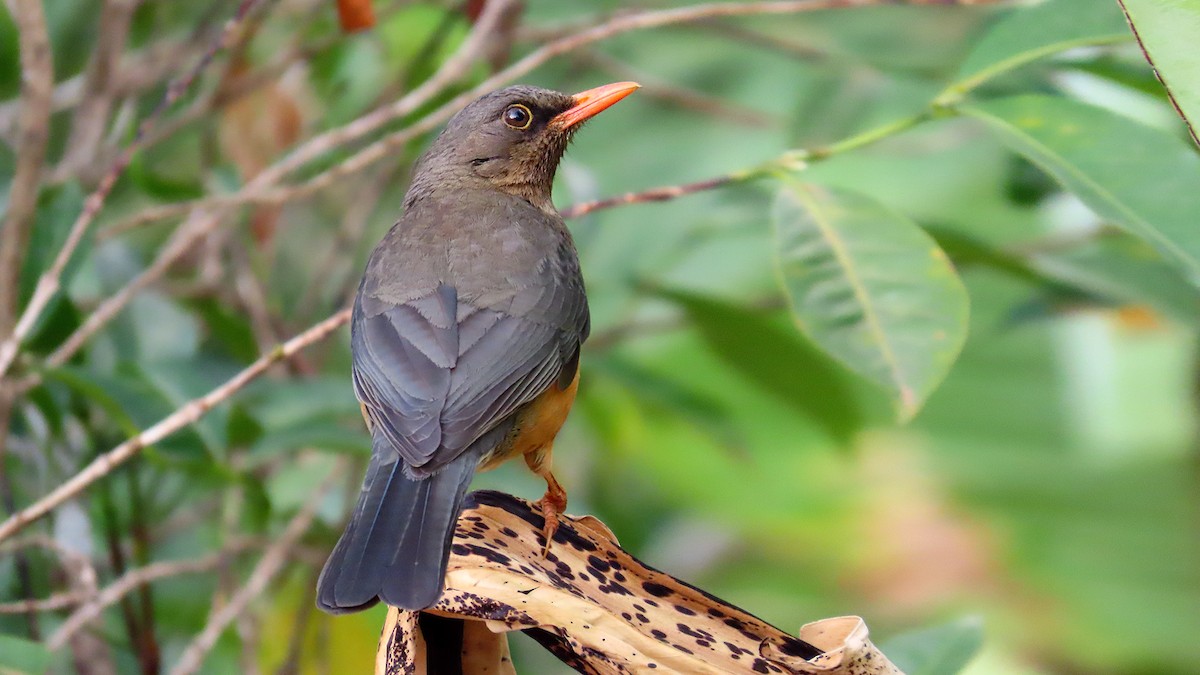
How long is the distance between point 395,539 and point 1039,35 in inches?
59.0

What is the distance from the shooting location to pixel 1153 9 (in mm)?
1771

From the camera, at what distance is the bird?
80.4 inches

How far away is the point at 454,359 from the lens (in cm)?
253

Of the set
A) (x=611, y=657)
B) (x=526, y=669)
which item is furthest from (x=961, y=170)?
(x=611, y=657)

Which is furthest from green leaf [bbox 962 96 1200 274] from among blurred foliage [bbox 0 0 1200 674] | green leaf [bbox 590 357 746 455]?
green leaf [bbox 590 357 746 455]

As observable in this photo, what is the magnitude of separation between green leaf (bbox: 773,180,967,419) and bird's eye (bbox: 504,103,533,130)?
955 mm

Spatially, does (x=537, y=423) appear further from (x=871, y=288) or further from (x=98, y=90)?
(x=98, y=90)

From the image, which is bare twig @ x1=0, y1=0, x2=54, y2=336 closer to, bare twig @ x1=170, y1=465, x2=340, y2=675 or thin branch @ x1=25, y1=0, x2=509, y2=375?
thin branch @ x1=25, y1=0, x2=509, y2=375

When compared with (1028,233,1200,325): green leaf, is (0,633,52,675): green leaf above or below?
below

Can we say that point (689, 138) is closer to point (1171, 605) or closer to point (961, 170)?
point (961, 170)

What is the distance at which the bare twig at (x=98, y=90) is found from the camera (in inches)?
124

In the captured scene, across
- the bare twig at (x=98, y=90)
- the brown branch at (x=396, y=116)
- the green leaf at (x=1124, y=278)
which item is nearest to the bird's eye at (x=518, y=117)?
the brown branch at (x=396, y=116)

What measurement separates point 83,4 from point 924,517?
4.77 meters

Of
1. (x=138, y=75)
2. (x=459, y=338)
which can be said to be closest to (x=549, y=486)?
(x=459, y=338)
